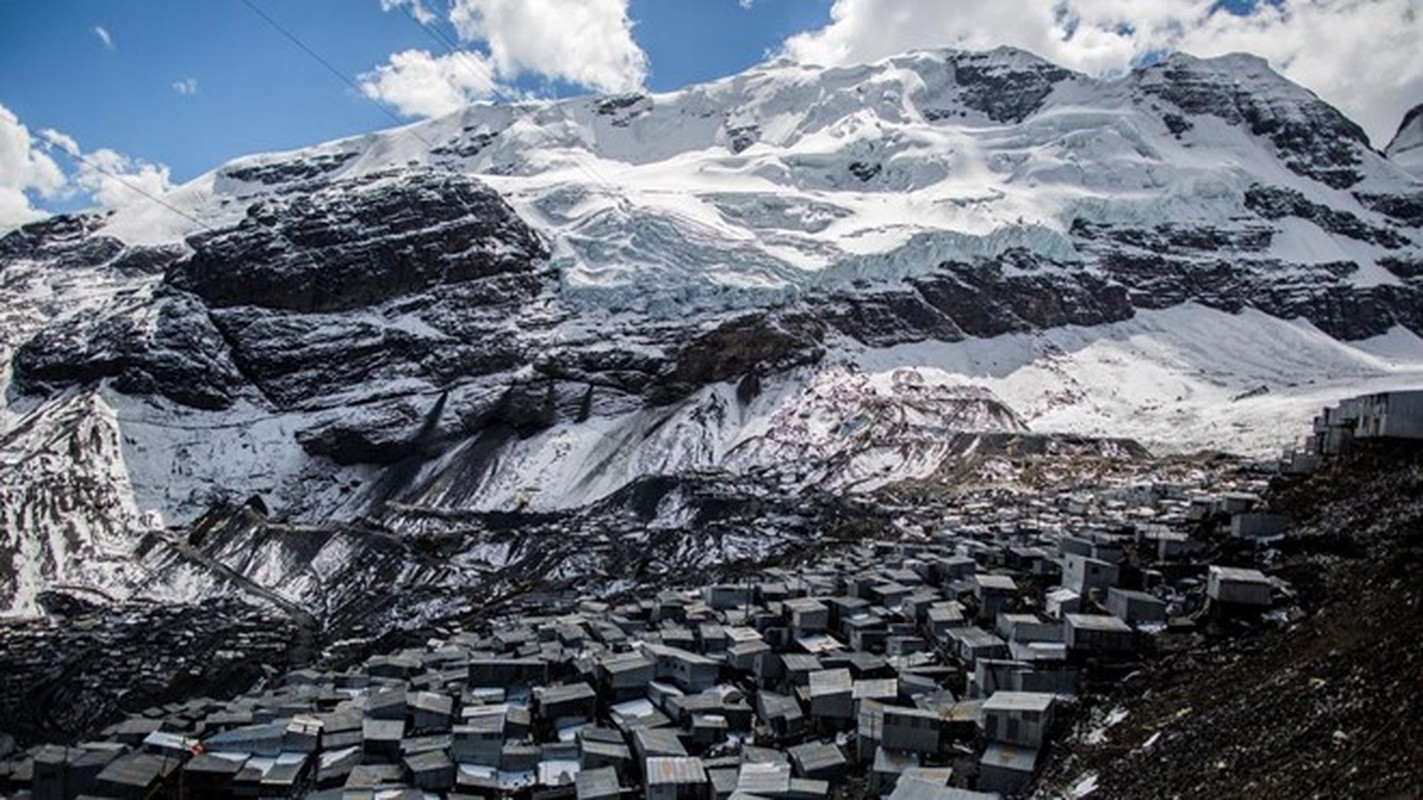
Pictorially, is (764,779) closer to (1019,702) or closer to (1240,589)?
(1019,702)

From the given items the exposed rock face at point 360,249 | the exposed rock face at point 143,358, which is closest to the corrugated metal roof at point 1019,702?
the exposed rock face at point 143,358

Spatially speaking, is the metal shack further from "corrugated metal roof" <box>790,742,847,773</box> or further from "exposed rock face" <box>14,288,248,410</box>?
"exposed rock face" <box>14,288,248,410</box>

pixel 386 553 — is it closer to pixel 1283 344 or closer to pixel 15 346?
pixel 15 346

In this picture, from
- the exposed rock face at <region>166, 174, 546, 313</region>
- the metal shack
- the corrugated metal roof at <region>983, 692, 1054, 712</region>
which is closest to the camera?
the corrugated metal roof at <region>983, 692, 1054, 712</region>

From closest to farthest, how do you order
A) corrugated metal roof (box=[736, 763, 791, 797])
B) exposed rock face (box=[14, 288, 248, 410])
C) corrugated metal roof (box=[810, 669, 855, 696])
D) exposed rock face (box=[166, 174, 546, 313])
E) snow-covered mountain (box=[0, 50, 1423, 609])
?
corrugated metal roof (box=[736, 763, 791, 797]), corrugated metal roof (box=[810, 669, 855, 696]), snow-covered mountain (box=[0, 50, 1423, 609]), exposed rock face (box=[14, 288, 248, 410]), exposed rock face (box=[166, 174, 546, 313])

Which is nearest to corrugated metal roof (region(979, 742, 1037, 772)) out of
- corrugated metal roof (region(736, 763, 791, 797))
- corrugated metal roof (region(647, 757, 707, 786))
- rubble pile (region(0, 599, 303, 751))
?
corrugated metal roof (region(736, 763, 791, 797))

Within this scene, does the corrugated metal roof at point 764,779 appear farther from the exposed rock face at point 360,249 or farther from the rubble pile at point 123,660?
the exposed rock face at point 360,249

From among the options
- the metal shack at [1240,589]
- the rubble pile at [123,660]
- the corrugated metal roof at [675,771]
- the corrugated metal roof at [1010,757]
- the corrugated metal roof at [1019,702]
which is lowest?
the rubble pile at [123,660]

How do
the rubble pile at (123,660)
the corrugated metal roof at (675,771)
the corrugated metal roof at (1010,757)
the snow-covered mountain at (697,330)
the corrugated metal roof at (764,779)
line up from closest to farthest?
1. the corrugated metal roof at (1010,757)
2. the corrugated metal roof at (764,779)
3. the corrugated metal roof at (675,771)
4. the rubble pile at (123,660)
5. the snow-covered mountain at (697,330)

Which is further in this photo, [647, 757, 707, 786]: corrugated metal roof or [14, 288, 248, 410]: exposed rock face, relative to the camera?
[14, 288, 248, 410]: exposed rock face
